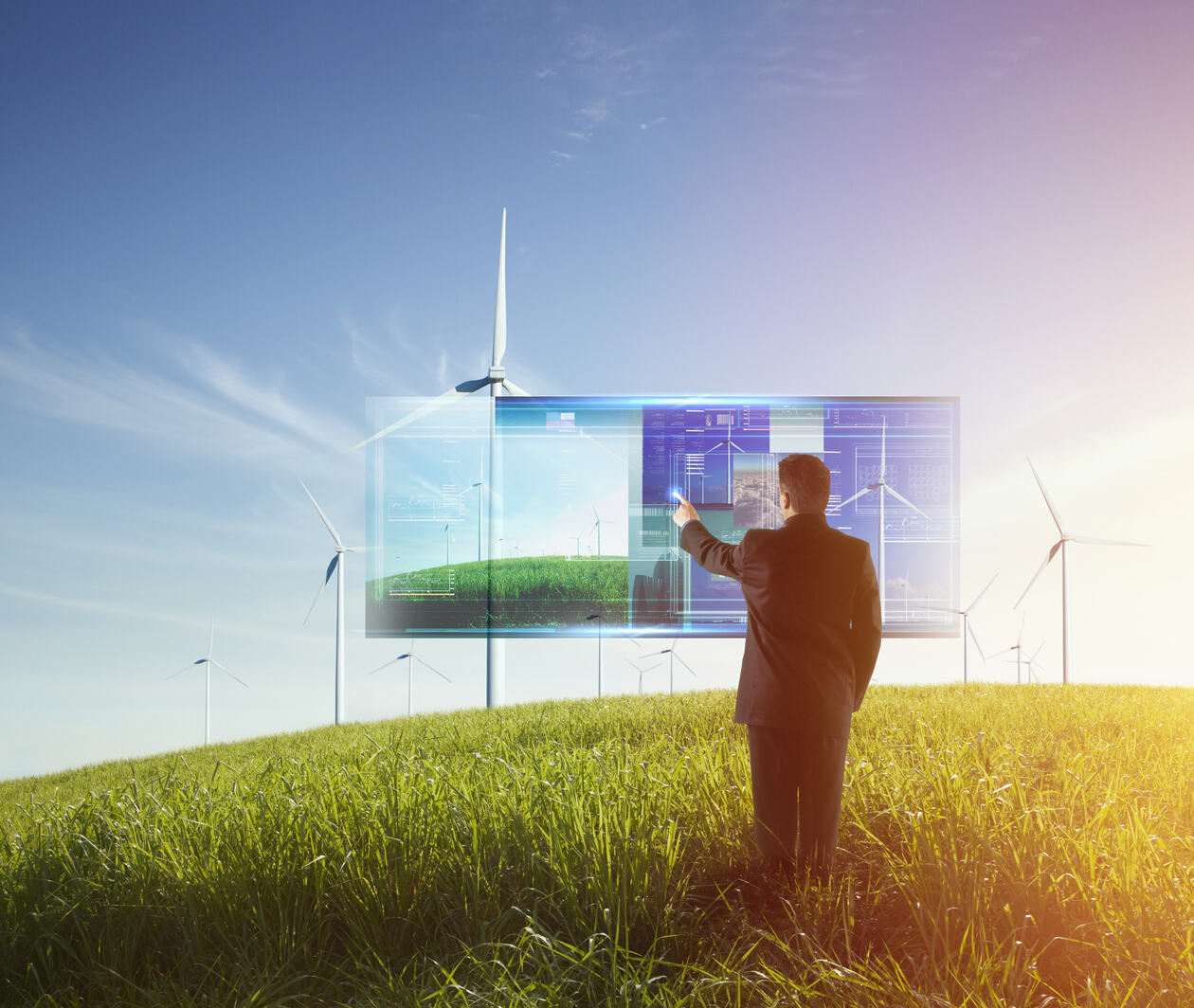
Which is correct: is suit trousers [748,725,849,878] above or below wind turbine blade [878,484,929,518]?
below

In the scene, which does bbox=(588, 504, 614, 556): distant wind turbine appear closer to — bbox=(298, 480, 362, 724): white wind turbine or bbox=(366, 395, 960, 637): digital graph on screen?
bbox=(366, 395, 960, 637): digital graph on screen

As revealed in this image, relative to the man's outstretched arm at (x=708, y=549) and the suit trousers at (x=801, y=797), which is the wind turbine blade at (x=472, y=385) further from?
the suit trousers at (x=801, y=797)

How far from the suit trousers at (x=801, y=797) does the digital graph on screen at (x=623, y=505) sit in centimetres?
421

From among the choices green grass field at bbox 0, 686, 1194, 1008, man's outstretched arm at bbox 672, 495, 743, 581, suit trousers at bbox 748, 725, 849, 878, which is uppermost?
man's outstretched arm at bbox 672, 495, 743, 581

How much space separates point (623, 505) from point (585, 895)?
5889mm

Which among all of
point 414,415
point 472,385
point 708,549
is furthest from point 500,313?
point 708,549

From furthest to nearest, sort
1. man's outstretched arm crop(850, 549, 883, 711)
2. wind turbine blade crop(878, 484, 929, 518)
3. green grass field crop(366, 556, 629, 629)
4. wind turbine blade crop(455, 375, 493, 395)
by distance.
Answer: wind turbine blade crop(455, 375, 493, 395)
green grass field crop(366, 556, 629, 629)
wind turbine blade crop(878, 484, 929, 518)
man's outstretched arm crop(850, 549, 883, 711)

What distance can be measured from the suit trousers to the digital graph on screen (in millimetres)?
4212

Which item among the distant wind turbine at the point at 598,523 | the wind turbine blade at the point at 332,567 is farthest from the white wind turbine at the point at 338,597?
the distant wind turbine at the point at 598,523

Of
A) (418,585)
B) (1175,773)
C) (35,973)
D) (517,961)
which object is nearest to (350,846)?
(517,961)

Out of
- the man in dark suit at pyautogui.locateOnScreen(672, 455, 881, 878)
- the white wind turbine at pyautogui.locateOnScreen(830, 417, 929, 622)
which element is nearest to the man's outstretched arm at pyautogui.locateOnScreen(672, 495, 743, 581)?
the man in dark suit at pyautogui.locateOnScreen(672, 455, 881, 878)

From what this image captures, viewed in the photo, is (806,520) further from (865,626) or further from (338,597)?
(338,597)

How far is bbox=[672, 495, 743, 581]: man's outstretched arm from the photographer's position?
6102mm

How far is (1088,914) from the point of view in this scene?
474cm
